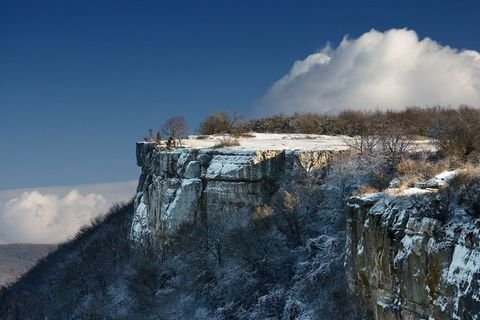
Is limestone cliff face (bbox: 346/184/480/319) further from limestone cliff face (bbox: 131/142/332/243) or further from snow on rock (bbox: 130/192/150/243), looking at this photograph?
snow on rock (bbox: 130/192/150/243)

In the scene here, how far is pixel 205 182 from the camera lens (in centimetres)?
3712

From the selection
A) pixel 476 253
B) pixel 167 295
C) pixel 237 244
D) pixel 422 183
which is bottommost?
pixel 167 295

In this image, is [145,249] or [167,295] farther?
[145,249]

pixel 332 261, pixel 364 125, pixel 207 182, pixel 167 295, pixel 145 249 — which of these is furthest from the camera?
pixel 364 125

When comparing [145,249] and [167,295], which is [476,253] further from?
[145,249]

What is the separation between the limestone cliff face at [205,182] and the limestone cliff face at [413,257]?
13451mm

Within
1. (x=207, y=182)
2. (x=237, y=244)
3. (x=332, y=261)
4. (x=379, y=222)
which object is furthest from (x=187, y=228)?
(x=379, y=222)

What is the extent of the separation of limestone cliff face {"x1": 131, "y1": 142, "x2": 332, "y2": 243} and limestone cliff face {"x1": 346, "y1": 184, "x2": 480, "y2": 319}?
13451 millimetres

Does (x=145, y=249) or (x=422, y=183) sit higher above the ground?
(x=422, y=183)

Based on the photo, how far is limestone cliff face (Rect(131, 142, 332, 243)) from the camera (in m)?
34.4

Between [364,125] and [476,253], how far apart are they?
31.1 metres

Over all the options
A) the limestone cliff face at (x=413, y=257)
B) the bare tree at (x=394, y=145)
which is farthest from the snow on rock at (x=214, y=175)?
the limestone cliff face at (x=413, y=257)

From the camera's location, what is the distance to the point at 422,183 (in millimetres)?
19266

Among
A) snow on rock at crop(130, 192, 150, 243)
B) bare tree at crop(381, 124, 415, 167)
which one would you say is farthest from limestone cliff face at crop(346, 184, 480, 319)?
snow on rock at crop(130, 192, 150, 243)
